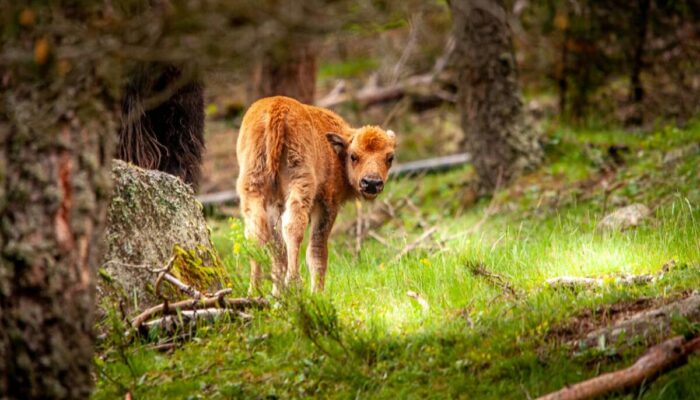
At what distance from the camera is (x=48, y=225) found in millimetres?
4562

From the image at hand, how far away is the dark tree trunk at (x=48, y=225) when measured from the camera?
14.8 feet

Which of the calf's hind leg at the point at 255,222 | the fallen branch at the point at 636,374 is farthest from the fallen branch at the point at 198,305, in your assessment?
the fallen branch at the point at 636,374

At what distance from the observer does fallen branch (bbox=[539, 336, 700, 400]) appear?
503 cm

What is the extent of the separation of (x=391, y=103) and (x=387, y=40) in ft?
9.99

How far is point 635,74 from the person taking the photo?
1526cm

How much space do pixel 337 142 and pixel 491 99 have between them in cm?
545

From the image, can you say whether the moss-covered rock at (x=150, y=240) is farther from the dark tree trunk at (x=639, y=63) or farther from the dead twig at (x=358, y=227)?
the dark tree trunk at (x=639, y=63)

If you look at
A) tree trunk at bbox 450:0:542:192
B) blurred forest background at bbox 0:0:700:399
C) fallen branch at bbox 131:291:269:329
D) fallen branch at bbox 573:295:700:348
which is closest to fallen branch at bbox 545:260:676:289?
blurred forest background at bbox 0:0:700:399

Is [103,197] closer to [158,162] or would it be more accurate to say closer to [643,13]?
[158,162]

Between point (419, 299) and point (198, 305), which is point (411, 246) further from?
point (198, 305)

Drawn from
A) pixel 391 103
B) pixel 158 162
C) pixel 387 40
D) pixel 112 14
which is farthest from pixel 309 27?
pixel 387 40

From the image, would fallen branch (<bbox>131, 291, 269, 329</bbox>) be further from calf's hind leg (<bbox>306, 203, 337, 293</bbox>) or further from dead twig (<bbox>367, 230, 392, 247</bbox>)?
dead twig (<bbox>367, 230, 392, 247</bbox>)

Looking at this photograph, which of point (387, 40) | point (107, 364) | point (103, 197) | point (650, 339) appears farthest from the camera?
point (387, 40)

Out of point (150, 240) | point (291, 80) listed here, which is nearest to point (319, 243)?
point (150, 240)
